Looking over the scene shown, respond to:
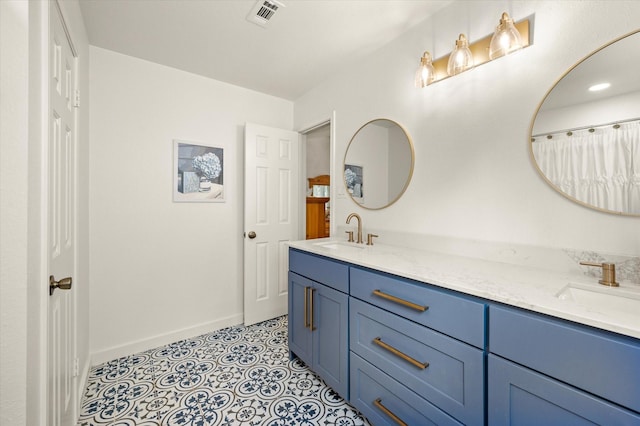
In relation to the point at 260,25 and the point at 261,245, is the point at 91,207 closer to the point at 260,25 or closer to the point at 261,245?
the point at 261,245

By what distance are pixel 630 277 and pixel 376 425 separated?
4.37ft

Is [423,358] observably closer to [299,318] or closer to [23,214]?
[299,318]

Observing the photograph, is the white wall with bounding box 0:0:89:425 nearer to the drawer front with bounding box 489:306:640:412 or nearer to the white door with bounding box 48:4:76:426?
the white door with bounding box 48:4:76:426

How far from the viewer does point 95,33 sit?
1939mm

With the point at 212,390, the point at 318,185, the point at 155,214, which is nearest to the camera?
the point at 212,390

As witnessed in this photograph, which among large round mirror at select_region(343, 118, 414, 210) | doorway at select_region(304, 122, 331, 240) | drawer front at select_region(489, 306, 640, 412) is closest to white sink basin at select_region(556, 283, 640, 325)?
drawer front at select_region(489, 306, 640, 412)

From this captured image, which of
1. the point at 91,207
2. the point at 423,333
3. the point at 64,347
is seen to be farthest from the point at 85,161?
the point at 423,333

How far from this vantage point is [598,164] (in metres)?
1.17

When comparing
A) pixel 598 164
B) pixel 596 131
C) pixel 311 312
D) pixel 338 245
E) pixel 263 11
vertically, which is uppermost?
pixel 263 11

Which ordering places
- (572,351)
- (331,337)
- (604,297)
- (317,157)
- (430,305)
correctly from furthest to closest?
(317,157) → (331,337) → (430,305) → (604,297) → (572,351)

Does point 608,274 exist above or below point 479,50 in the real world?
below

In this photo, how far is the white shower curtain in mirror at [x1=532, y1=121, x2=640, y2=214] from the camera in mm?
1089

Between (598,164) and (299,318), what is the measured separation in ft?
6.25

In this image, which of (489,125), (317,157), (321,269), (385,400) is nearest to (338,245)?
(321,269)
